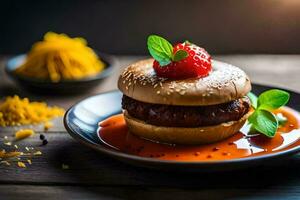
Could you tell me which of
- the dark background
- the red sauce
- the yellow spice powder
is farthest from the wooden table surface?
the dark background

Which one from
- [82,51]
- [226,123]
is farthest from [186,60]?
[82,51]

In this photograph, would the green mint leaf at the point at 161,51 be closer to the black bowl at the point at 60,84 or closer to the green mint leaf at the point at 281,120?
the green mint leaf at the point at 281,120

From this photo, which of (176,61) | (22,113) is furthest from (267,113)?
(22,113)

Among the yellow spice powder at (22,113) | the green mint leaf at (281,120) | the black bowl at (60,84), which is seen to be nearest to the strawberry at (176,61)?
the green mint leaf at (281,120)

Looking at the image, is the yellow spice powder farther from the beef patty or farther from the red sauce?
the beef patty

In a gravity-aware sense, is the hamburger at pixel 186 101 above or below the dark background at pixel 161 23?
above
